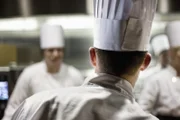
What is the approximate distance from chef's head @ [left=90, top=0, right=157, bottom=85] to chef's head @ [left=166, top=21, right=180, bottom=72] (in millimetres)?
1306

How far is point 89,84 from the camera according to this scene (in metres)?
0.60

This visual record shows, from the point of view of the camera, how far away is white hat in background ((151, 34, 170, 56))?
7.72 ft

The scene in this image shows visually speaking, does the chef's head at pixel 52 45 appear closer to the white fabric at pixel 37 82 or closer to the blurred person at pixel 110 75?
the white fabric at pixel 37 82

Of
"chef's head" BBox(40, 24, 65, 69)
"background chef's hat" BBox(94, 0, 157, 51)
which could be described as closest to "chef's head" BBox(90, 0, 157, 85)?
"background chef's hat" BBox(94, 0, 157, 51)

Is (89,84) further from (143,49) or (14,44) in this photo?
(14,44)

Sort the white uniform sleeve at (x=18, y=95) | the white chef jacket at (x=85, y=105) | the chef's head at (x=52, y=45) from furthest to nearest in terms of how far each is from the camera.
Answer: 1. the chef's head at (x=52, y=45)
2. the white uniform sleeve at (x=18, y=95)
3. the white chef jacket at (x=85, y=105)

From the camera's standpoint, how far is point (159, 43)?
235 centimetres

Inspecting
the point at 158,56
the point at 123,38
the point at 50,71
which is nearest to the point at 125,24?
the point at 123,38

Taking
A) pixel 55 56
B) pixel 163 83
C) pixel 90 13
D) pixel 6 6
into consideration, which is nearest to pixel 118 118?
pixel 163 83

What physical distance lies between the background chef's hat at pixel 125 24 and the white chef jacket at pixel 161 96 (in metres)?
1.28

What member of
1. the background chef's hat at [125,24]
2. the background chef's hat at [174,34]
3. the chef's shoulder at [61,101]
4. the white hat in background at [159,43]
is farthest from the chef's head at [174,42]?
the chef's shoulder at [61,101]

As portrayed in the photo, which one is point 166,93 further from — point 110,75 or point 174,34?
point 110,75

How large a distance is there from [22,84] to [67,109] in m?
1.41

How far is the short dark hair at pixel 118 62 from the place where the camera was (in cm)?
61
